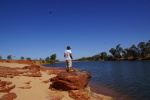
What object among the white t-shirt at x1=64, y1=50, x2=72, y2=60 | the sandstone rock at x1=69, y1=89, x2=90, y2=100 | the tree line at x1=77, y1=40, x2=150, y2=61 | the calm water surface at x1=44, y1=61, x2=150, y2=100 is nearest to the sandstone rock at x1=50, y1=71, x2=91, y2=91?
the sandstone rock at x1=69, y1=89, x2=90, y2=100

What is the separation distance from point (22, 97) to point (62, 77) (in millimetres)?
2534

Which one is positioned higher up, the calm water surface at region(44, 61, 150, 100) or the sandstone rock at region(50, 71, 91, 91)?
the sandstone rock at region(50, 71, 91, 91)

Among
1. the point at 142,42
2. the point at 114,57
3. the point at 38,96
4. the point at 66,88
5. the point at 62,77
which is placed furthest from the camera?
the point at 114,57

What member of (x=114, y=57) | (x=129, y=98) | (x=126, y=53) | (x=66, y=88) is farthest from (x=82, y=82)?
(x=114, y=57)

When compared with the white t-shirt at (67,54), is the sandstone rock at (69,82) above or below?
below

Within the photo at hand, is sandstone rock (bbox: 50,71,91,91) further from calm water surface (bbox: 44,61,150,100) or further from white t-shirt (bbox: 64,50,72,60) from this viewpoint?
calm water surface (bbox: 44,61,150,100)

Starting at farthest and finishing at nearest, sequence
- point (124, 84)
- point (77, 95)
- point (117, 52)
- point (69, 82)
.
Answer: point (117, 52)
point (124, 84)
point (69, 82)
point (77, 95)

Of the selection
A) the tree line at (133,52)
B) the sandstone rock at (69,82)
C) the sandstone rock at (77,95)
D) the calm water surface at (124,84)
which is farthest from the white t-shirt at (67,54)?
the tree line at (133,52)

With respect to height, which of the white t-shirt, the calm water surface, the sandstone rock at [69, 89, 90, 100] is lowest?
the calm water surface

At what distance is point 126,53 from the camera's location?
107688 millimetres

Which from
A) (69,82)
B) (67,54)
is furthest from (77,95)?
(67,54)

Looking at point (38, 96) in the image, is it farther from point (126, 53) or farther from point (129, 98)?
point (126, 53)

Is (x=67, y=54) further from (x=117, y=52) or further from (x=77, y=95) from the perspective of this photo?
(x=117, y=52)

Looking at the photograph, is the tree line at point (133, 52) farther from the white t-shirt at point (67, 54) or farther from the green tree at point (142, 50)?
the white t-shirt at point (67, 54)
